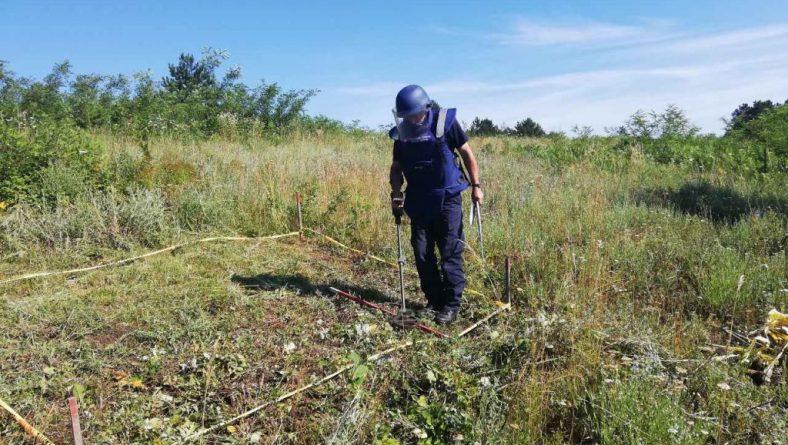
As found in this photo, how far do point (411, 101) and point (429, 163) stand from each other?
505 millimetres

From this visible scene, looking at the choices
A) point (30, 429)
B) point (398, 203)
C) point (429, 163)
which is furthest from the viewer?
point (398, 203)

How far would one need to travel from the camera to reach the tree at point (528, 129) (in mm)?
22808

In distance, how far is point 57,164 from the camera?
277 inches

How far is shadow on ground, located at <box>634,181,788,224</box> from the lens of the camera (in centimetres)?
704

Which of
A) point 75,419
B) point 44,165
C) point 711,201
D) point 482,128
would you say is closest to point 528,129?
point 482,128

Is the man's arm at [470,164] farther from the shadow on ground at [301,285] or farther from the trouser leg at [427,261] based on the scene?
the shadow on ground at [301,285]

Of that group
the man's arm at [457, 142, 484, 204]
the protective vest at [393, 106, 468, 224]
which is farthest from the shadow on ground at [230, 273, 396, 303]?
the man's arm at [457, 142, 484, 204]

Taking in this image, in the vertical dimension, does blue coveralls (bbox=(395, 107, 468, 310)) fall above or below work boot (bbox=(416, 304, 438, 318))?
above

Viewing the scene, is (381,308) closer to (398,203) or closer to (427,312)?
(427,312)

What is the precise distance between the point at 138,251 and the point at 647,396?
519 cm

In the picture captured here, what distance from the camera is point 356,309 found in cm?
467

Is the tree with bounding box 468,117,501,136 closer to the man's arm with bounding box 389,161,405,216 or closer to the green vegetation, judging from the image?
the green vegetation

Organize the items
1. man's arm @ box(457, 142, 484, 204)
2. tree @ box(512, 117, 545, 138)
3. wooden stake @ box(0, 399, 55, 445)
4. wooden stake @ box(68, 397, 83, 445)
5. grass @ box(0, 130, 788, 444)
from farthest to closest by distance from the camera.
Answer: tree @ box(512, 117, 545, 138) < man's arm @ box(457, 142, 484, 204) < grass @ box(0, 130, 788, 444) < wooden stake @ box(0, 399, 55, 445) < wooden stake @ box(68, 397, 83, 445)

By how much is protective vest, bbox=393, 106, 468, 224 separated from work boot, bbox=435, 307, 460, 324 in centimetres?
75
